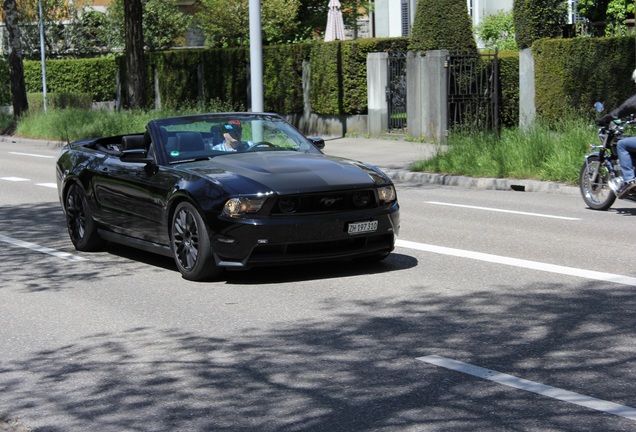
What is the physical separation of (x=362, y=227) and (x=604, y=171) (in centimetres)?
644

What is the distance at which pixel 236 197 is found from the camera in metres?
9.38

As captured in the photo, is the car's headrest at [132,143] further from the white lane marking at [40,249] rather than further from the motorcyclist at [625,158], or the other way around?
the motorcyclist at [625,158]

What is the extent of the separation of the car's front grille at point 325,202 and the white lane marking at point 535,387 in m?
2.82

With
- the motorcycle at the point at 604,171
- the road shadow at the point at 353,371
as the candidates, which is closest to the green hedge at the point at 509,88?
the motorcycle at the point at 604,171

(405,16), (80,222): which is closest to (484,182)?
(80,222)

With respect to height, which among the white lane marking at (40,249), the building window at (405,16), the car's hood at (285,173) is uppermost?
the building window at (405,16)

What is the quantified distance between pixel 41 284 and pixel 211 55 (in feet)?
93.6

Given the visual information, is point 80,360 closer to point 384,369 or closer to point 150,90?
point 384,369

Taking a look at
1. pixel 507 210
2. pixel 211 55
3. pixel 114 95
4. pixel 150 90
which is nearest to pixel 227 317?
pixel 507 210

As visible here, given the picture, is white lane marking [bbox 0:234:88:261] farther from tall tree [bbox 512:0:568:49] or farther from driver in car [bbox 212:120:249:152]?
tall tree [bbox 512:0:568:49]

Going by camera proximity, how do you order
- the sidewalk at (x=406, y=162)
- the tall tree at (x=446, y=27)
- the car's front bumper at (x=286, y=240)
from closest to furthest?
the car's front bumper at (x=286, y=240), the sidewalk at (x=406, y=162), the tall tree at (x=446, y=27)

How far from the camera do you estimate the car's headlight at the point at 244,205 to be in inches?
368

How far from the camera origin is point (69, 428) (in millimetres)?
5758

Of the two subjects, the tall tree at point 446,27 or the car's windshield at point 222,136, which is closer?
the car's windshield at point 222,136
